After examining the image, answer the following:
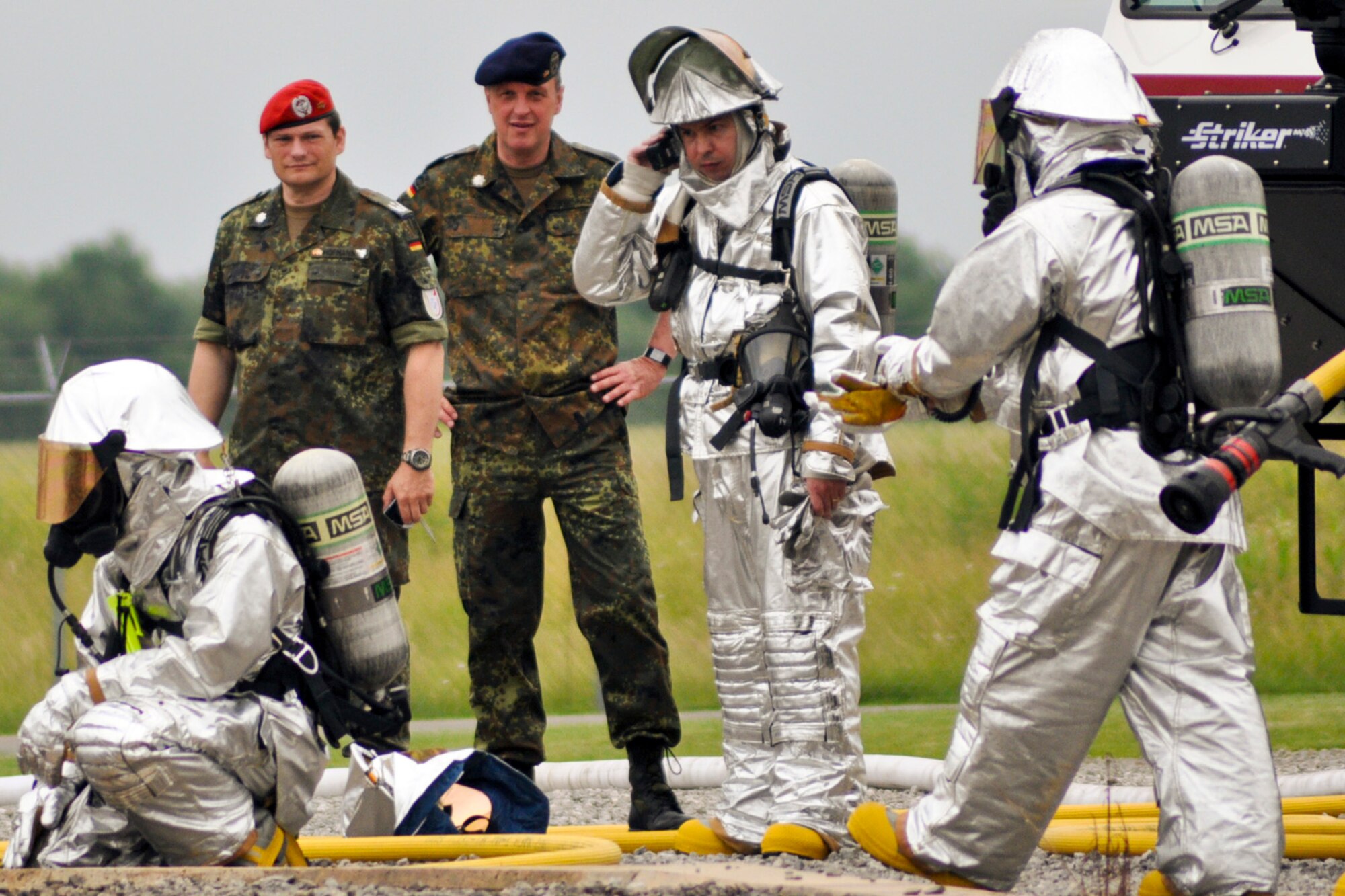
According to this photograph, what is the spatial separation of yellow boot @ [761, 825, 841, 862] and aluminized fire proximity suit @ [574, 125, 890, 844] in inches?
1.4

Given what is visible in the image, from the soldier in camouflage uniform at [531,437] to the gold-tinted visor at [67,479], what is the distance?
60.3 inches

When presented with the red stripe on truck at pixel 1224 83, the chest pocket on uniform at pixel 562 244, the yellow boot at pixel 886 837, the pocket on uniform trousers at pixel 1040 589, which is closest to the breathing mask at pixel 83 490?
the chest pocket on uniform at pixel 562 244

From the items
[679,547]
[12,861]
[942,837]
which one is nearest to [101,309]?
[679,547]

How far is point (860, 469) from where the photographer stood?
4543 millimetres

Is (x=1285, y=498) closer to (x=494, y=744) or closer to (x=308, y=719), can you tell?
(x=494, y=744)

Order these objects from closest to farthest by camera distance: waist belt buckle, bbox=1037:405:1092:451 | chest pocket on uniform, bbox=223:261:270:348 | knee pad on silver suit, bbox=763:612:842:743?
1. waist belt buckle, bbox=1037:405:1092:451
2. knee pad on silver suit, bbox=763:612:842:743
3. chest pocket on uniform, bbox=223:261:270:348

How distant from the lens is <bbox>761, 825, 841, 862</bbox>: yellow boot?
14.4 feet

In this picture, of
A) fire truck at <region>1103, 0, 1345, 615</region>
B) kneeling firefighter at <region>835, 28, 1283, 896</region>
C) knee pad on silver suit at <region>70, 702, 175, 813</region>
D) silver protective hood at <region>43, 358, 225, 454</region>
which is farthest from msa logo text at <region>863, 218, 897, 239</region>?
knee pad on silver suit at <region>70, 702, 175, 813</region>

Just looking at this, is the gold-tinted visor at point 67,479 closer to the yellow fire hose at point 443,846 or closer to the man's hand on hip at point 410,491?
the yellow fire hose at point 443,846

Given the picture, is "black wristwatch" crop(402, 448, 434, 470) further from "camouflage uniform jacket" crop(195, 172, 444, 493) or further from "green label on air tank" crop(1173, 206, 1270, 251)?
"green label on air tank" crop(1173, 206, 1270, 251)

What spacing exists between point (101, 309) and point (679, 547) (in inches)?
148

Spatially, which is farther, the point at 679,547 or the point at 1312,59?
the point at 679,547

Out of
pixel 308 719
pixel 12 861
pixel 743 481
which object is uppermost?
pixel 743 481

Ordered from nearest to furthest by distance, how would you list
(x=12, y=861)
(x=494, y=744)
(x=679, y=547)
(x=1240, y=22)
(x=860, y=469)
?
1. (x=12, y=861)
2. (x=860, y=469)
3. (x=494, y=744)
4. (x=1240, y=22)
5. (x=679, y=547)
